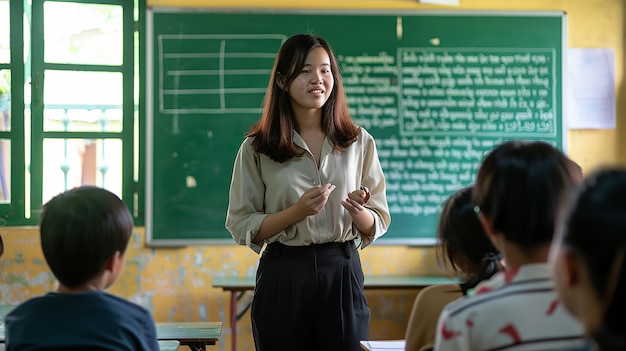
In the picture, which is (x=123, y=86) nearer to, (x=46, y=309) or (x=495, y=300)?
(x=46, y=309)

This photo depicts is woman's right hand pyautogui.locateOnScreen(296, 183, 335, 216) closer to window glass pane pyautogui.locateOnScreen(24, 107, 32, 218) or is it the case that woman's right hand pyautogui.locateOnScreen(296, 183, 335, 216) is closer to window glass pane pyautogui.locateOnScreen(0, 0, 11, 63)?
window glass pane pyautogui.locateOnScreen(24, 107, 32, 218)

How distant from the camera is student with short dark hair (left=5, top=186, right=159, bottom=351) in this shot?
145 centimetres

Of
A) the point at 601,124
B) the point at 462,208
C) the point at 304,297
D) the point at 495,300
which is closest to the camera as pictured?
the point at 495,300

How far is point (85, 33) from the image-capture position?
13.8 ft

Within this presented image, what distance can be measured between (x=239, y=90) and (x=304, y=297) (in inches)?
89.4

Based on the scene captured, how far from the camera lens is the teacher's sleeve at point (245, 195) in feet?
7.43

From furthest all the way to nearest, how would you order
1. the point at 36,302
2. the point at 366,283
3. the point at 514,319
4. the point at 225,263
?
the point at 225,263 → the point at 366,283 → the point at 36,302 → the point at 514,319

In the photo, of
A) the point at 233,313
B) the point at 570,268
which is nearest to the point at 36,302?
the point at 570,268

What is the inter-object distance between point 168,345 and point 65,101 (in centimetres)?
240

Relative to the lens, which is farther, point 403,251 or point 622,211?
point 403,251

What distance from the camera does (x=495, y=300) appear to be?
115 cm

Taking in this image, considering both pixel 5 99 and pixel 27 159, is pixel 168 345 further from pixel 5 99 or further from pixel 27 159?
pixel 5 99

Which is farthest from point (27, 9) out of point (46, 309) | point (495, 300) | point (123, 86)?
point (495, 300)

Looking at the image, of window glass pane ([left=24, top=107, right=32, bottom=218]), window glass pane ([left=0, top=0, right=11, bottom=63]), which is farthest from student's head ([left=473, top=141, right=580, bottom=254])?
window glass pane ([left=0, top=0, right=11, bottom=63])
